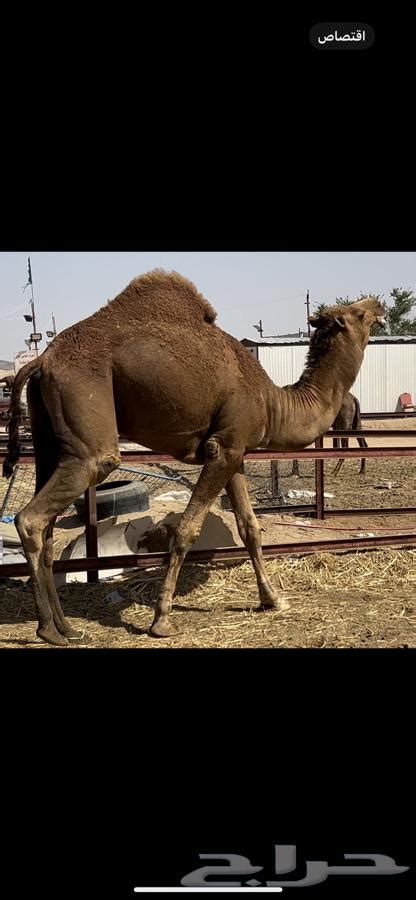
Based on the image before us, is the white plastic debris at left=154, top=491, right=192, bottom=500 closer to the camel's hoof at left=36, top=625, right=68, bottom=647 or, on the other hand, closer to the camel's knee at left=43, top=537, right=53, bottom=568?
the camel's knee at left=43, top=537, right=53, bottom=568

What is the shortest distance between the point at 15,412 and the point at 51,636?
1.44 meters

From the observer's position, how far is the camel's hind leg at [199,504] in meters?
5.03

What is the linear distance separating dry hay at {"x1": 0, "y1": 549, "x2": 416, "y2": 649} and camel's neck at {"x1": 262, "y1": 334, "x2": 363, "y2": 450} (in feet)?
3.98

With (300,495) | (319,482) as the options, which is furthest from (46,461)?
(300,495)

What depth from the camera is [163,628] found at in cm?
490

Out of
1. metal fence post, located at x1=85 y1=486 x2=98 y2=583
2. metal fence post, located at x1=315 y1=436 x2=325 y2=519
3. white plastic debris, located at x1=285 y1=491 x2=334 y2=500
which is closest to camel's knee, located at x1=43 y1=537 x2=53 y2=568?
metal fence post, located at x1=85 y1=486 x2=98 y2=583

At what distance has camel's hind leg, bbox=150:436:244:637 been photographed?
5027 millimetres

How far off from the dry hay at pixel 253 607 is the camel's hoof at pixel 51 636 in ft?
0.40

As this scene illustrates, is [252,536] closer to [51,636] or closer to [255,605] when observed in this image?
[255,605]

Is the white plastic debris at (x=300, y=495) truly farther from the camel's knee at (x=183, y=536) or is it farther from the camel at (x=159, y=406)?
the camel's knee at (x=183, y=536)

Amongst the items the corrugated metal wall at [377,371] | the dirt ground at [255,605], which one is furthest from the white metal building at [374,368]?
the dirt ground at [255,605]
